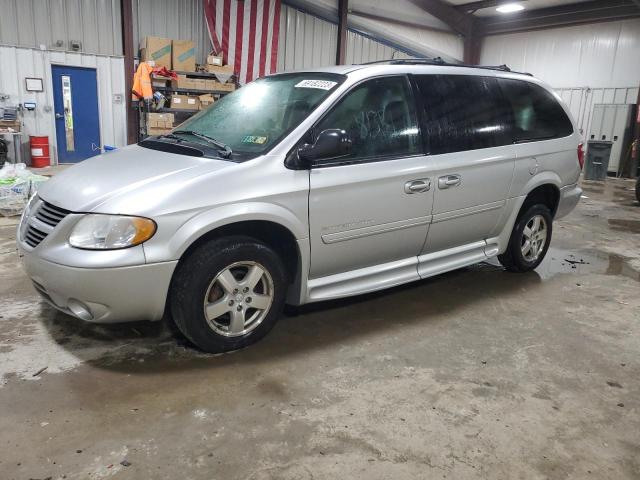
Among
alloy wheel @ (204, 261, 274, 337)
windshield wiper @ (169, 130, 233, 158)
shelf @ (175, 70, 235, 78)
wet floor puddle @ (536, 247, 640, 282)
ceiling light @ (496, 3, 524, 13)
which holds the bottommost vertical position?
wet floor puddle @ (536, 247, 640, 282)

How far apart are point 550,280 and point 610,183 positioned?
28.3 ft

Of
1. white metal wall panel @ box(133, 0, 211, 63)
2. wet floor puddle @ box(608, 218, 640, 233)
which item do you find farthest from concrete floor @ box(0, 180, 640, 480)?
white metal wall panel @ box(133, 0, 211, 63)

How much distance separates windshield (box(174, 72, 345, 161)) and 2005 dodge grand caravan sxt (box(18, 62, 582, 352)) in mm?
13

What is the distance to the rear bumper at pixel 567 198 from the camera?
14.0 ft

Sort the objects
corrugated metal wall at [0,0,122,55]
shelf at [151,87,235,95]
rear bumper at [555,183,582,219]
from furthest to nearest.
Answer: shelf at [151,87,235,95] < corrugated metal wall at [0,0,122,55] < rear bumper at [555,183,582,219]

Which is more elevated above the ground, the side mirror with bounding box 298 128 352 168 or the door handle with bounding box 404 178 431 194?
the side mirror with bounding box 298 128 352 168

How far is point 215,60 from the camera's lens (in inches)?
422

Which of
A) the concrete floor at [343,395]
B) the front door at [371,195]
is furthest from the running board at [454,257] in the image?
the concrete floor at [343,395]

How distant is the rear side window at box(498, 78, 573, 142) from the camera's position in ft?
12.6

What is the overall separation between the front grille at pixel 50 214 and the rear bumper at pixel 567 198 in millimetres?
3682

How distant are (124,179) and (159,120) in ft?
25.9

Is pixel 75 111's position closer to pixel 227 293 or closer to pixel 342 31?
pixel 342 31

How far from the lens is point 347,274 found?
306 centimetres

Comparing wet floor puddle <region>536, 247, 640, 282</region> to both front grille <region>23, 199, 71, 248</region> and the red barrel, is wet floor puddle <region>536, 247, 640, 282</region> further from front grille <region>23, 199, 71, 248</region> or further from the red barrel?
the red barrel
